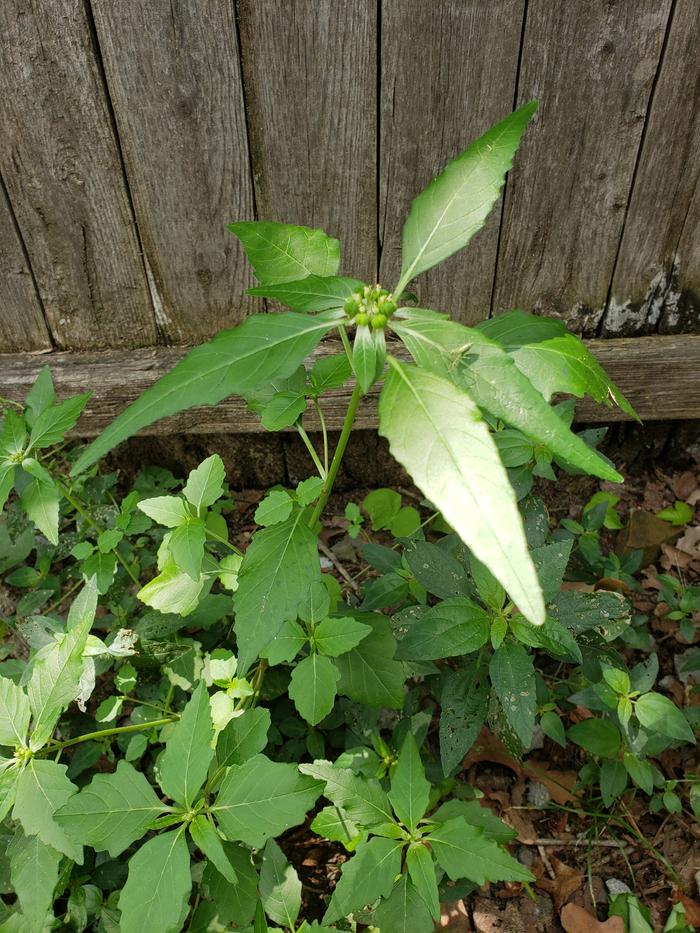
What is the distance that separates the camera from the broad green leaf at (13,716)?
1636 millimetres

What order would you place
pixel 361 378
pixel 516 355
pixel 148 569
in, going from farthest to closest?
1. pixel 148 569
2. pixel 516 355
3. pixel 361 378

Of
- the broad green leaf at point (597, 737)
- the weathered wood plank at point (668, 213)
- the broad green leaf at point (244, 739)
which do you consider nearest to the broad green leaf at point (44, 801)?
the broad green leaf at point (244, 739)

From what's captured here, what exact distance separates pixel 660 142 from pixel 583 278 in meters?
0.51

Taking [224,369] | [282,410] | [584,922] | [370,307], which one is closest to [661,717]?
[584,922]

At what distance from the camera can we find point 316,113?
2.19 metres

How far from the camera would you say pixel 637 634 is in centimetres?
251

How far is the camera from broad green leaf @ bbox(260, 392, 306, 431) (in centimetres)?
177

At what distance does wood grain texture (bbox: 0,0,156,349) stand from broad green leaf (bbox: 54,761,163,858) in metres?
1.75

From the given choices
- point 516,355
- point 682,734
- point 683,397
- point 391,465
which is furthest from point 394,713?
point 683,397

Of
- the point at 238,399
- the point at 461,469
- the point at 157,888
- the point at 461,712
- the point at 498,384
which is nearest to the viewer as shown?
the point at 461,469

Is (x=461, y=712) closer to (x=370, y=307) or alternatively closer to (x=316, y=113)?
(x=370, y=307)

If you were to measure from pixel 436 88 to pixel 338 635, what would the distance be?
174 cm

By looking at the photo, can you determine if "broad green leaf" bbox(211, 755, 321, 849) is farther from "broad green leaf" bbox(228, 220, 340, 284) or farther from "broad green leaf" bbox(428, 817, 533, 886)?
"broad green leaf" bbox(228, 220, 340, 284)

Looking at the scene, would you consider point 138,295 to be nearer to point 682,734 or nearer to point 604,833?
point 682,734
